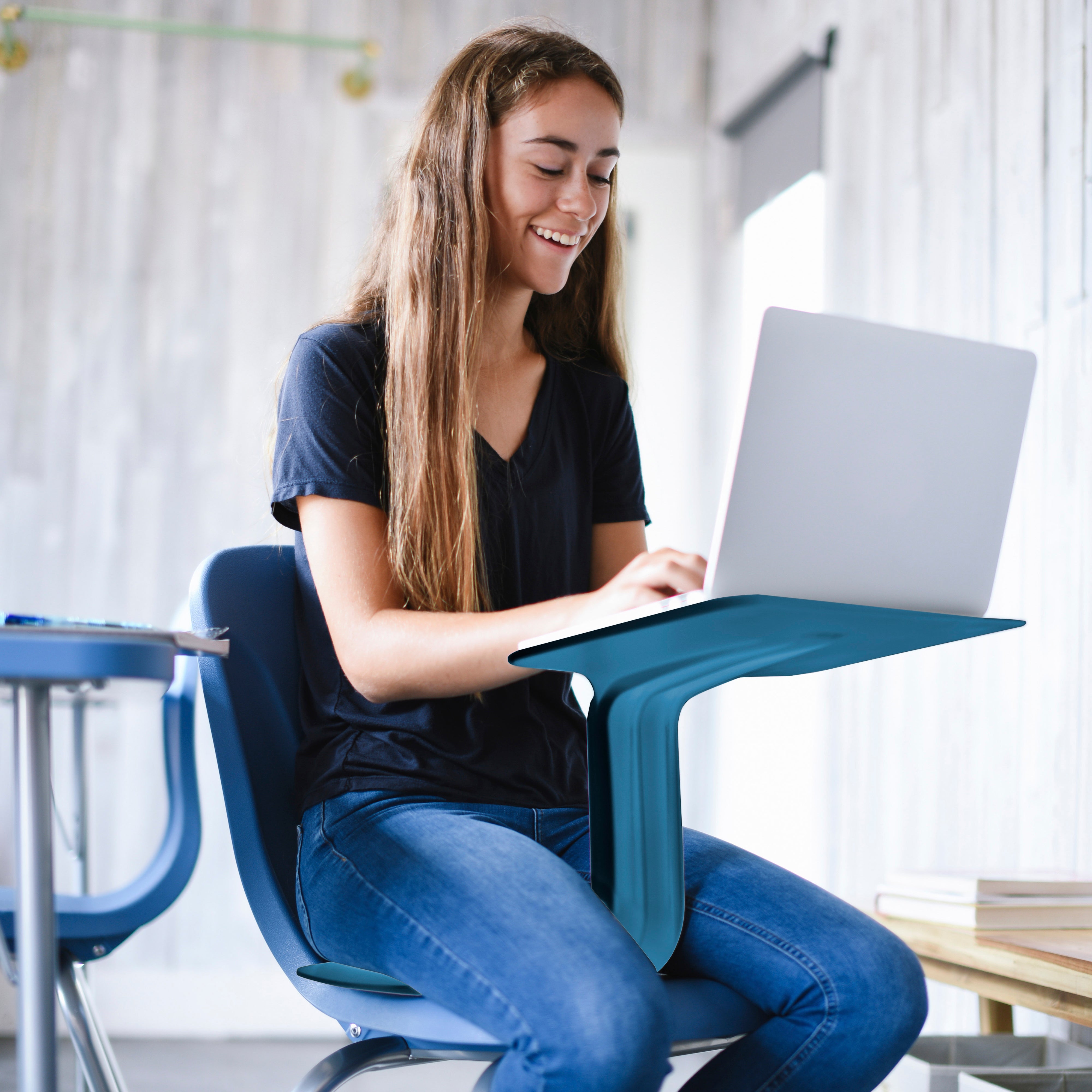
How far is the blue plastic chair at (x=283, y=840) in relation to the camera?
78cm

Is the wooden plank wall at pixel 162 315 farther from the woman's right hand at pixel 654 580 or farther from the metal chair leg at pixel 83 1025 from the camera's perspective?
the woman's right hand at pixel 654 580

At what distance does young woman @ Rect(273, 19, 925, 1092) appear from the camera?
2.38ft

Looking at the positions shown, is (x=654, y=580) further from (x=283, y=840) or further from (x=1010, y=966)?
(x=1010, y=966)

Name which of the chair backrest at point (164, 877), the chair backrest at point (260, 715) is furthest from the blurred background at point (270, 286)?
the chair backrest at point (260, 715)

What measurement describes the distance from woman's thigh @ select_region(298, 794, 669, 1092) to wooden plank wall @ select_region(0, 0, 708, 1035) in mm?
1659

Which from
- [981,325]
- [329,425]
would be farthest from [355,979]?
[981,325]

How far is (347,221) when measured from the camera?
8.65 feet

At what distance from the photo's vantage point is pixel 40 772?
0.69 m

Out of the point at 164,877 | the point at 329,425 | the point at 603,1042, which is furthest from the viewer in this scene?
the point at 164,877

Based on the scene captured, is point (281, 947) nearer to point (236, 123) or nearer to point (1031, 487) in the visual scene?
point (1031, 487)

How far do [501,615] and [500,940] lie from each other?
0.72 feet

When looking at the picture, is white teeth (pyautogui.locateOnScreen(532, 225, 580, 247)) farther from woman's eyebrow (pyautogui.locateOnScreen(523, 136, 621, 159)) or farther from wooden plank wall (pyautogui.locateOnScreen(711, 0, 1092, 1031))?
wooden plank wall (pyautogui.locateOnScreen(711, 0, 1092, 1031))

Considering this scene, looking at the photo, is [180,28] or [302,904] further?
[180,28]

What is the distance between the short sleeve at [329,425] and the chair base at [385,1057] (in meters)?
0.40
